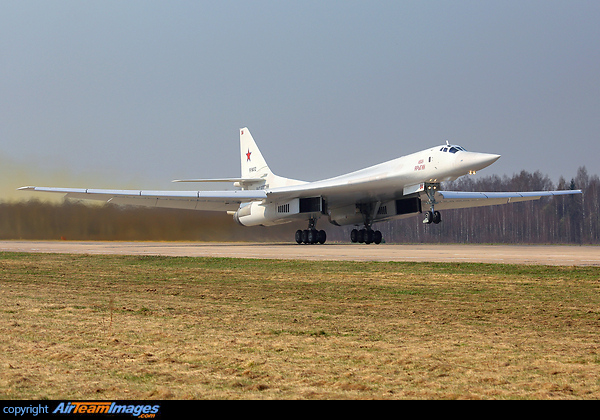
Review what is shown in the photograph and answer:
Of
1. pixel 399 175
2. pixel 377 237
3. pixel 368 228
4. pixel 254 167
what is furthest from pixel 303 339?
pixel 254 167

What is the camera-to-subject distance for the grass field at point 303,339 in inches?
132

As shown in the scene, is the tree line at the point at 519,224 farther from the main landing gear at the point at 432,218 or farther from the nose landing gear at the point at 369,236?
the main landing gear at the point at 432,218

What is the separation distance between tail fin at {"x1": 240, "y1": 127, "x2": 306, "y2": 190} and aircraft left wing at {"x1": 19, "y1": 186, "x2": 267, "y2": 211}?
2711 mm

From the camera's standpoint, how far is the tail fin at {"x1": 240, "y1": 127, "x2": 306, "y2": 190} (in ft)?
101

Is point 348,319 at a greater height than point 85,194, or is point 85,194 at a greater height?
point 85,194

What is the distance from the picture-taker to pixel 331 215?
28.7 metres

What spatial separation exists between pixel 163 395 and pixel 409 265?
31.9 ft

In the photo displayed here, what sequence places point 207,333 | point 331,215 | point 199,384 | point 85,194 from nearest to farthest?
point 199,384, point 207,333, point 85,194, point 331,215

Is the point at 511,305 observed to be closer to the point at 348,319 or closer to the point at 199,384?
the point at 348,319

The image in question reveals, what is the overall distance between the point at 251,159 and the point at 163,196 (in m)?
7.84

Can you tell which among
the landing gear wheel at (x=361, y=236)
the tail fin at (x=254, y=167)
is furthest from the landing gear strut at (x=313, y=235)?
the tail fin at (x=254, y=167)

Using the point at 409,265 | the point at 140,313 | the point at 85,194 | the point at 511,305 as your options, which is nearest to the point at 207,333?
the point at 140,313
